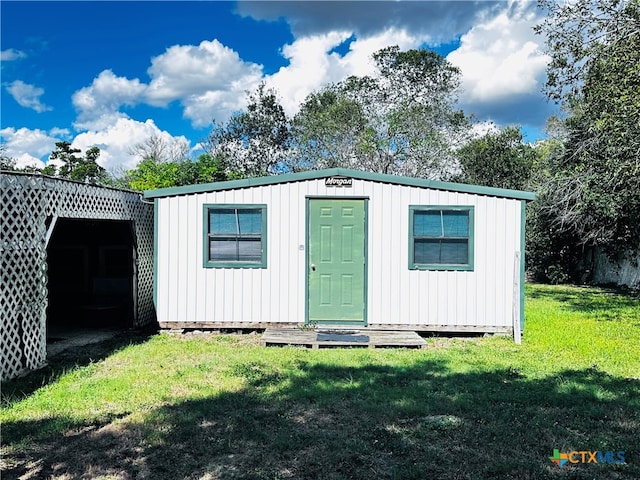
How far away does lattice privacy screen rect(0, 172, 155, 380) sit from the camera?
5.07 meters

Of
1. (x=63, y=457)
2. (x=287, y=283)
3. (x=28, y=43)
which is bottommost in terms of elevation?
(x=63, y=457)

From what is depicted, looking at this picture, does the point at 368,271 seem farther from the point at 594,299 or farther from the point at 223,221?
the point at 594,299

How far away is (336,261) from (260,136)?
18.5 m

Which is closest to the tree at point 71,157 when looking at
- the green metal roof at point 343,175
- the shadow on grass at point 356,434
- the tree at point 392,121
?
the tree at point 392,121

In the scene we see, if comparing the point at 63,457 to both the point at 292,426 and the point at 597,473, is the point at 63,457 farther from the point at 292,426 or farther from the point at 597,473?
the point at 597,473

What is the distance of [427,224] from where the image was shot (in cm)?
777

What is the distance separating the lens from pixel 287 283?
→ 791 centimetres

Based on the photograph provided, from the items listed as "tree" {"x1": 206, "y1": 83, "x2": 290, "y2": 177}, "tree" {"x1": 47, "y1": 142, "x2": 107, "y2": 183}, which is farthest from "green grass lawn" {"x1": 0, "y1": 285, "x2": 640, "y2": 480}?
"tree" {"x1": 47, "y1": 142, "x2": 107, "y2": 183}

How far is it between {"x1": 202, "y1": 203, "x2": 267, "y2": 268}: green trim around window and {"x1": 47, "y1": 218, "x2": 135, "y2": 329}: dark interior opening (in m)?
2.17

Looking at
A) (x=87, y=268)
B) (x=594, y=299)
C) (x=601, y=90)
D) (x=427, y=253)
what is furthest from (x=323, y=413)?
(x=594, y=299)

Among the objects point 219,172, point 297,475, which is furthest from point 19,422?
point 219,172

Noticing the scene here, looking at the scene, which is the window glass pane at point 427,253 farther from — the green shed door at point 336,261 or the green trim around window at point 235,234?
the green trim around window at point 235,234

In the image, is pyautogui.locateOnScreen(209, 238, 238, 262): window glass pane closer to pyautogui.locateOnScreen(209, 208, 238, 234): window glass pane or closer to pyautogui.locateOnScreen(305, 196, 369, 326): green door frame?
pyautogui.locateOnScreen(209, 208, 238, 234): window glass pane

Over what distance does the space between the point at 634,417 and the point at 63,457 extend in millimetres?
4258
